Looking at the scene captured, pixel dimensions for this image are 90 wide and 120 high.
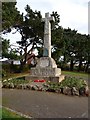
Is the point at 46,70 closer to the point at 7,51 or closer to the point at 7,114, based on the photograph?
the point at 7,51

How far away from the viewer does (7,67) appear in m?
31.3

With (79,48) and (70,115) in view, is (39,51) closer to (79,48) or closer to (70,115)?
(79,48)

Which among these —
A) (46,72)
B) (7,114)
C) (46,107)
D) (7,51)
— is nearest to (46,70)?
(46,72)

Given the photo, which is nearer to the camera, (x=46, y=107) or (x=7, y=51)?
(x=46, y=107)

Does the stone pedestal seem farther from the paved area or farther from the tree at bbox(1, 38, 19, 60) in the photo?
the paved area

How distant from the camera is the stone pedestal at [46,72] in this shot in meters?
20.8

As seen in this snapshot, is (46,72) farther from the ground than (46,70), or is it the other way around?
(46,70)

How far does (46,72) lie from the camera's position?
21.5 metres

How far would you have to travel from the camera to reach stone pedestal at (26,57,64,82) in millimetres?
20761

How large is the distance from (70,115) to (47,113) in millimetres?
909

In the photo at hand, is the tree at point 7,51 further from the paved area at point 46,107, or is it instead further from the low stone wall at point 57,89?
the paved area at point 46,107

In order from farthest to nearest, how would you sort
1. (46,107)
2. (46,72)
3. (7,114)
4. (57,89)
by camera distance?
(46,72) → (57,89) → (46,107) → (7,114)

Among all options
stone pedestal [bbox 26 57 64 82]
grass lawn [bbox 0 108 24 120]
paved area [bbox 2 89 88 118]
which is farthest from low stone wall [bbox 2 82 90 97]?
grass lawn [bbox 0 108 24 120]

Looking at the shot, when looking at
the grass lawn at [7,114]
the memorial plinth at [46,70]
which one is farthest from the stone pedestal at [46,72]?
the grass lawn at [7,114]
